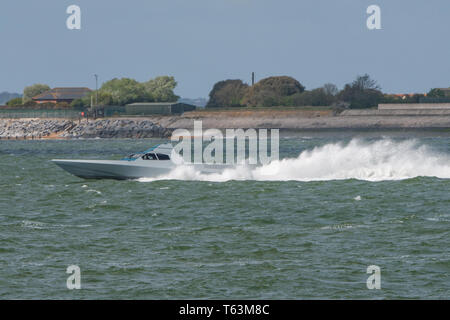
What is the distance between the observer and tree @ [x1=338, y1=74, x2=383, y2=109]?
16900cm

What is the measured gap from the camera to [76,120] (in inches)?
6403

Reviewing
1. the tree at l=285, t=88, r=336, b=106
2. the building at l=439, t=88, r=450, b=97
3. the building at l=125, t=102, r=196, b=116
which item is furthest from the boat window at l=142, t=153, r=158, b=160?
the building at l=439, t=88, r=450, b=97

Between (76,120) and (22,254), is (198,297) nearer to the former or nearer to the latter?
(22,254)

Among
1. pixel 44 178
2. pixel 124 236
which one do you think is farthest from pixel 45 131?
pixel 124 236

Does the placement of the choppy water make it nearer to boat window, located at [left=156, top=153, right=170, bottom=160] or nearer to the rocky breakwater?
boat window, located at [left=156, top=153, right=170, bottom=160]

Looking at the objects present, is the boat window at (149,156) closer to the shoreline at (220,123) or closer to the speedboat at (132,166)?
the speedboat at (132,166)

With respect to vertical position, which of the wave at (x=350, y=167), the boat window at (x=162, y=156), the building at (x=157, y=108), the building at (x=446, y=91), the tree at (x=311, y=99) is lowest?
the wave at (x=350, y=167)

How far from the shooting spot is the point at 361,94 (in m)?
176

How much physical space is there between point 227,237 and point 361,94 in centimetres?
15622

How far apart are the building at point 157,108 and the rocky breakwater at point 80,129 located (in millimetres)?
13984

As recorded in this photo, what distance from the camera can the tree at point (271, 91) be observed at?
17925 centimetres

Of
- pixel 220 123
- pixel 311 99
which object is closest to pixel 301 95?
pixel 311 99

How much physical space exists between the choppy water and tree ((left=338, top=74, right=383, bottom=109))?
425 ft

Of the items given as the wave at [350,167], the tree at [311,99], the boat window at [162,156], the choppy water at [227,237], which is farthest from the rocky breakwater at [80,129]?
the choppy water at [227,237]
